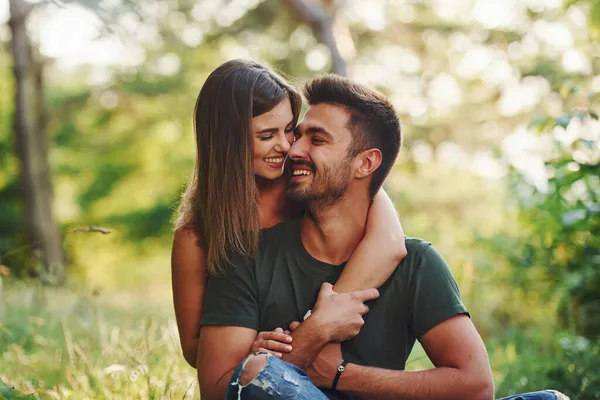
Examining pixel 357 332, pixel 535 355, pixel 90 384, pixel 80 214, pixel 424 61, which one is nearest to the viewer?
pixel 357 332

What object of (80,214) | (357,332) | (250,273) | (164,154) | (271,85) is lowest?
→ (80,214)

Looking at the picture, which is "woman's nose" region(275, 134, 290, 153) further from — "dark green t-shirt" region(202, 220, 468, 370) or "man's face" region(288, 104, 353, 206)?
"dark green t-shirt" region(202, 220, 468, 370)

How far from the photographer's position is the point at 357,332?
286cm

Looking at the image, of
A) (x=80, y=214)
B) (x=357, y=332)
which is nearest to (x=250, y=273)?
(x=357, y=332)

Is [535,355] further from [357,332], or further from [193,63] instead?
[193,63]

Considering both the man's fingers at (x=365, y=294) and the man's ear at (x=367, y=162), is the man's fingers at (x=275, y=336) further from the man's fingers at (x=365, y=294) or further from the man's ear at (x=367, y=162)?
the man's ear at (x=367, y=162)

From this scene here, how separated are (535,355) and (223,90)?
3534 millimetres

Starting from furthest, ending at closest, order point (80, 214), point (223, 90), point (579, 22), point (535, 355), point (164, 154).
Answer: point (80, 214) → point (164, 154) → point (579, 22) → point (535, 355) → point (223, 90)

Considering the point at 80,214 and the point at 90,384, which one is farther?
the point at 80,214

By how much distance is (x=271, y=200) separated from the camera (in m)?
3.39

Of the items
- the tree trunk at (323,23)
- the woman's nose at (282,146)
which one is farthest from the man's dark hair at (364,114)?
the tree trunk at (323,23)

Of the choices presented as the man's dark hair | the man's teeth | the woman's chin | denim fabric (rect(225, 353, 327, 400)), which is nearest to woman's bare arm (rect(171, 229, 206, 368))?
the woman's chin

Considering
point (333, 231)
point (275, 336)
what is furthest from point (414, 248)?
point (275, 336)

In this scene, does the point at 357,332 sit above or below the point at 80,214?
above
